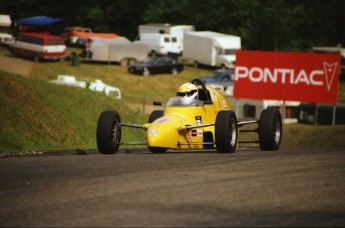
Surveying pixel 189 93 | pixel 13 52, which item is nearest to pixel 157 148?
pixel 189 93

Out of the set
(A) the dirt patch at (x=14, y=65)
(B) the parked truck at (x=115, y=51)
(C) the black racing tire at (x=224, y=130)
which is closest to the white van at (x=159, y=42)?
(B) the parked truck at (x=115, y=51)

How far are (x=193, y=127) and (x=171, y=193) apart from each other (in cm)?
687

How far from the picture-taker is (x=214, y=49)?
72.1 m

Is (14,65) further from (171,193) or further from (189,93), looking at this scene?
(171,193)

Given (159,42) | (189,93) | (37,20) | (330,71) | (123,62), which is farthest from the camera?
(37,20)

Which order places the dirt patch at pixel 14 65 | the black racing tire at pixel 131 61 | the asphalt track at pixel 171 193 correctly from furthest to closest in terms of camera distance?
the black racing tire at pixel 131 61, the dirt patch at pixel 14 65, the asphalt track at pixel 171 193

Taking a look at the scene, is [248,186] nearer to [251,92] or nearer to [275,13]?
[251,92]

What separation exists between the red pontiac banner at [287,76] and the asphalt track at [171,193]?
34161 millimetres

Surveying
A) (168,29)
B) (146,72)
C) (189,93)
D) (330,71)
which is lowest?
(146,72)

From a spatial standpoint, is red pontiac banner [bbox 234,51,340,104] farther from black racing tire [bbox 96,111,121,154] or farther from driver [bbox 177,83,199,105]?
black racing tire [bbox 96,111,121,154]

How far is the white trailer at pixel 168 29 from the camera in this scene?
78.5 meters

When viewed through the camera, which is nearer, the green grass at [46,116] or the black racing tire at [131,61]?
the green grass at [46,116]

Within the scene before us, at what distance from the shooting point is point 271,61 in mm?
51844

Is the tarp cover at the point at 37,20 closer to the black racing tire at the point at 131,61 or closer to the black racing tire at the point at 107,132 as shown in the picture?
→ the black racing tire at the point at 131,61
